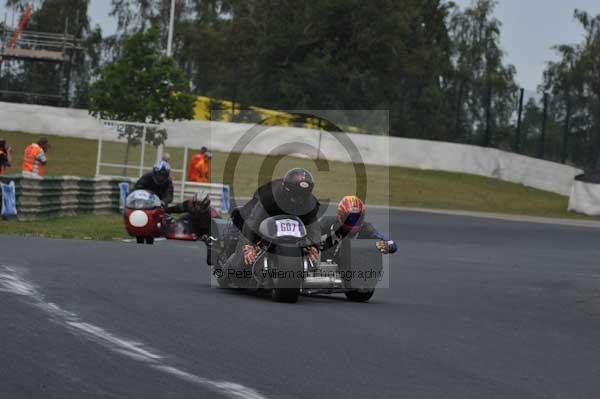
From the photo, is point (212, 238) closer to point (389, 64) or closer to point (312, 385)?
point (312, 385)

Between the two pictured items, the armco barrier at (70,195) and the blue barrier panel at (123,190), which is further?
the blue barrier panel at (123,190)

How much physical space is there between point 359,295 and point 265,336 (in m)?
3.76

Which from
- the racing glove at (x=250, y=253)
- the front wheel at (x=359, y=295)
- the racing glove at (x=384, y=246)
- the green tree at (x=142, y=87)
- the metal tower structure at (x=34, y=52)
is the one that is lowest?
the front wheel at (x=359, y=295)

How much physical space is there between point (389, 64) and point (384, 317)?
188 feet

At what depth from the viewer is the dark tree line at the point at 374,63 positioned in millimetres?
47000

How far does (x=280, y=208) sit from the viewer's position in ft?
37.7

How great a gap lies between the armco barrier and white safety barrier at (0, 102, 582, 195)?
14.1 meters

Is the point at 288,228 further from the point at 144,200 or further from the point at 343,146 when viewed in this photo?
the point at 343,146

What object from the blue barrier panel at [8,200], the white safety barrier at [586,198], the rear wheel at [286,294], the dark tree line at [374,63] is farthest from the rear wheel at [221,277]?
the dark tree line at [374,63]

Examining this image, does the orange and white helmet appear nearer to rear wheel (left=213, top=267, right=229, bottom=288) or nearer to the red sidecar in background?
rear wheel (left=213, top=267, right=229, bottom=288)

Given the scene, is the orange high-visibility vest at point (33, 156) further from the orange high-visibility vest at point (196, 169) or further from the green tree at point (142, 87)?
the green tree at point (142, 87)

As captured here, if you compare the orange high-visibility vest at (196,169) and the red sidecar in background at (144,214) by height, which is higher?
the orange high-visibility vest at (196,169)

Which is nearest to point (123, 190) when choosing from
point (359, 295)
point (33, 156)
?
point (33, 156)

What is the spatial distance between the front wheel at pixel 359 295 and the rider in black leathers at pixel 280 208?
32.2 inches
